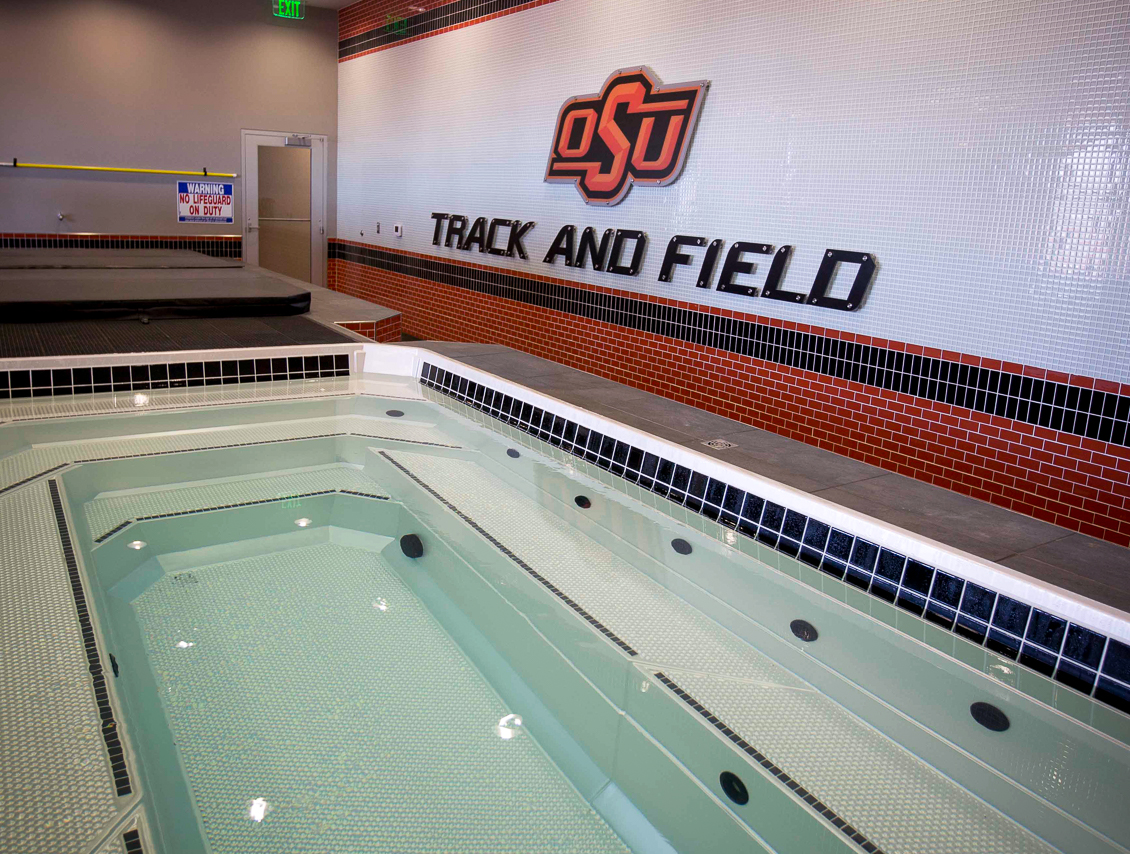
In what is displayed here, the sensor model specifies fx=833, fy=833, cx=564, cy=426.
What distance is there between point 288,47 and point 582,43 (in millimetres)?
4679

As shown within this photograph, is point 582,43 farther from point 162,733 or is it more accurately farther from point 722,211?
point 162,733

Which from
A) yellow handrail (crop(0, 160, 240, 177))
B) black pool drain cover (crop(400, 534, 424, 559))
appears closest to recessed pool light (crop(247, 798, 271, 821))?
black pool drain cover (crop(400, 534, 424, 559))

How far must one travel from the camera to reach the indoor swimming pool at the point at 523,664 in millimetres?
1641

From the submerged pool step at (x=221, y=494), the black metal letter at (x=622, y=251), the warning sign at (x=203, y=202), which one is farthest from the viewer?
the warning sign at (x=203, y=202)

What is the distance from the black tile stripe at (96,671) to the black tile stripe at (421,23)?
4.92m

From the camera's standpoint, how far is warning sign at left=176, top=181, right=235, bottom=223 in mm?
8492

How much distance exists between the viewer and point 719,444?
10.6 feet

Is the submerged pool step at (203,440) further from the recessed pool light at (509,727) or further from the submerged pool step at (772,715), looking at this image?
the recessed pool light at (509,727)

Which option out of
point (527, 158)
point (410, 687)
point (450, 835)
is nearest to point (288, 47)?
point (527, 158)

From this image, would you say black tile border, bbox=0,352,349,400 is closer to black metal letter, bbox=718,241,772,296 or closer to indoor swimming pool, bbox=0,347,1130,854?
indoor swimming pool, bbox=0,347,1130,854

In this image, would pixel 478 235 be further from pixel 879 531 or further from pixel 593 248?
pixel 879 531

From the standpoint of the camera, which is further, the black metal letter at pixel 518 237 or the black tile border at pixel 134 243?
the black tile border at pixel 134 243

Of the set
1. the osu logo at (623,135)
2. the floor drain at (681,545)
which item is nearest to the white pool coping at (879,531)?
the floor drain at (681,545)

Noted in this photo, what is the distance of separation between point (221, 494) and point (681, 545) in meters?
1.75
